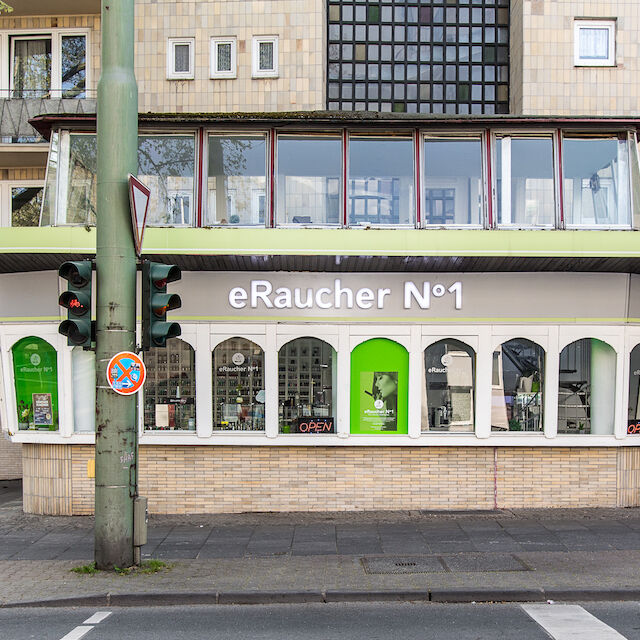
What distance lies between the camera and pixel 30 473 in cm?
1160

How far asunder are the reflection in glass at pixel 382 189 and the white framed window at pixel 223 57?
→ 4.91m

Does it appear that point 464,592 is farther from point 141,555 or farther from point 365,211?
point 365,211

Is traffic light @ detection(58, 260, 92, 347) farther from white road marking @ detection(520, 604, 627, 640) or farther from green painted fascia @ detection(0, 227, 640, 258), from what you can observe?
white road marking @ detection(520, 604, 627, 640)

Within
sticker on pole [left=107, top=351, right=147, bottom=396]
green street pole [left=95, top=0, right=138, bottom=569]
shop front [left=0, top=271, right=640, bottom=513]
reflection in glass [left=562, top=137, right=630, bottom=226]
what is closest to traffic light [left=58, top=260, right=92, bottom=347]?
green street pole [left=95, top=0, right=138, bottom=569]

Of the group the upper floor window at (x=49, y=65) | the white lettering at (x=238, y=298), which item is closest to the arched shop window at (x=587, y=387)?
the white lettering at (x=238, y=298)

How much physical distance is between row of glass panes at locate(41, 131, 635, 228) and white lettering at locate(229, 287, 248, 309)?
1.04m

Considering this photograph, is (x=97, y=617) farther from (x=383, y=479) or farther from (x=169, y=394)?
(x=383, y=479)

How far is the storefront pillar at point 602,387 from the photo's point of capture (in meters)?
11.4

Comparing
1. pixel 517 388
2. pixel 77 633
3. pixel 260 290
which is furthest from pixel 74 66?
pixel 77 633

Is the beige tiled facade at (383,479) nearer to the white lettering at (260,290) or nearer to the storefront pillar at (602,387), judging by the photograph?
the storefront pillar at (602,387)

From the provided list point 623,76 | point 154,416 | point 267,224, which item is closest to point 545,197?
point 267,224

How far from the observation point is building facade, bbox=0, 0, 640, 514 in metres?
10.9

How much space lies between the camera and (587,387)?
1155 cm

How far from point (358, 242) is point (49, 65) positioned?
27.5 ft
